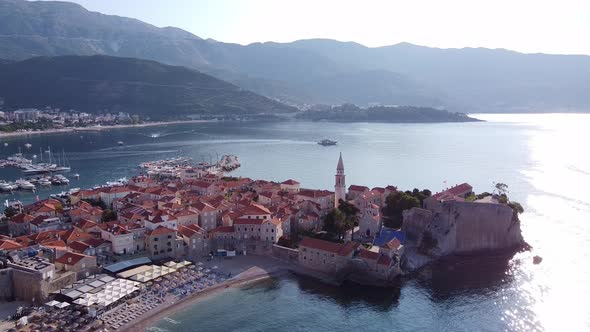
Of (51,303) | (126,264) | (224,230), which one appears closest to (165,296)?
(126,264)

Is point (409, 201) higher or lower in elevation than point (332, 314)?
higher

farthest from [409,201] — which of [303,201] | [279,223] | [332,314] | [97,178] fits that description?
[97,178]

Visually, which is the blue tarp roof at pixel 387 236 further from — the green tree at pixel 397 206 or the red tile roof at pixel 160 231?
A: the red tile roof at pixel 160 231

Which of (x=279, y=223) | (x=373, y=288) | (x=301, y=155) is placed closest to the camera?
(x=373, y=288)

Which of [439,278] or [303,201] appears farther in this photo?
[303,201]

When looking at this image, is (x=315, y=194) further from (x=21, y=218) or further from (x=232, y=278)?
(x=21, y=218)

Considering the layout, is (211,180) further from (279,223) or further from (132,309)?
(132,309)
